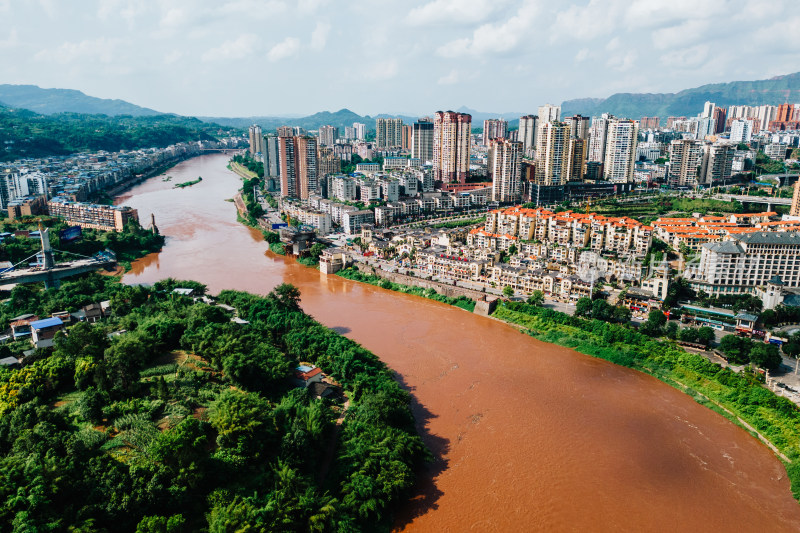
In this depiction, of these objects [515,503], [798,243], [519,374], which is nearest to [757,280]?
[798,243]

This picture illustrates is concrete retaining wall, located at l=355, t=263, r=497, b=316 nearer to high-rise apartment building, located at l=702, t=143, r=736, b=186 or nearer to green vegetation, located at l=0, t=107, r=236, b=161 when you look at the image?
high-rise apartment building, located at l=702, t=143, r=736, b=186

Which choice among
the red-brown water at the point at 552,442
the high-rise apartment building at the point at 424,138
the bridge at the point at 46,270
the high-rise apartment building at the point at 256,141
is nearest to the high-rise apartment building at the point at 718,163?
the high-rise apartment building at the point at 424,138

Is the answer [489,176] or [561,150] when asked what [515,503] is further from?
[489,176]

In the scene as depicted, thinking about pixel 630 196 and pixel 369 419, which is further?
pixel 630 196

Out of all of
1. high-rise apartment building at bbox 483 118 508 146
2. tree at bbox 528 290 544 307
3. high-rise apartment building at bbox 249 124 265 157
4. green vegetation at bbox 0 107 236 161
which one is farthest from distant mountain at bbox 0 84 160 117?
tree at bbox 528 290 544 307

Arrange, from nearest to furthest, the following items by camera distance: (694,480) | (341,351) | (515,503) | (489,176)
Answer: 1. (515,503)
2. (694,480)
3. (341,351)
4. (489,176)

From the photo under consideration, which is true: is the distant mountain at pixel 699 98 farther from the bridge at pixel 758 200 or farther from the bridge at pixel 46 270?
the bridge at pixel 46 270

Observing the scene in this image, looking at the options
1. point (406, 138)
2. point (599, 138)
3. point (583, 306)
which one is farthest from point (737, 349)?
point (406, 138)
